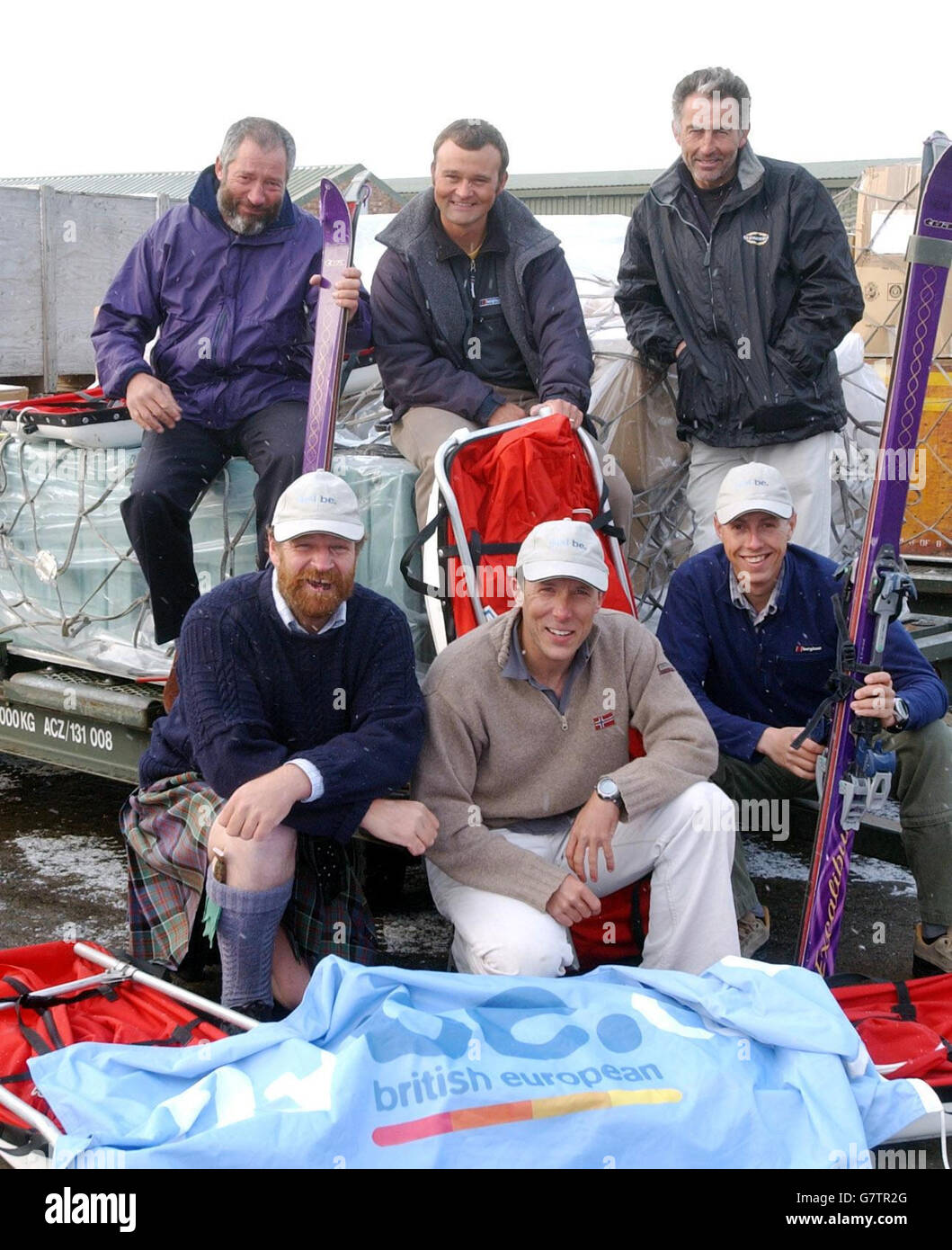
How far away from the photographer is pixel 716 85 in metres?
4.15

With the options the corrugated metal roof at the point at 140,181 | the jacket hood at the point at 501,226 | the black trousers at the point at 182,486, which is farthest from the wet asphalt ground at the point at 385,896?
the corrugated metal roof at the point at 140,181

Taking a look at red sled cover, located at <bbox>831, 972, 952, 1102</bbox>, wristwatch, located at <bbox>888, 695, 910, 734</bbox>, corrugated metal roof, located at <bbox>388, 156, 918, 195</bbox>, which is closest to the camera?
red sled cover, located at <bbox>831, 972, 952, 1102</bbox>

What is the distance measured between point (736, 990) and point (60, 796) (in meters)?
3.71

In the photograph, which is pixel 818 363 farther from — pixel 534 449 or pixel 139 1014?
pixel 139 1014

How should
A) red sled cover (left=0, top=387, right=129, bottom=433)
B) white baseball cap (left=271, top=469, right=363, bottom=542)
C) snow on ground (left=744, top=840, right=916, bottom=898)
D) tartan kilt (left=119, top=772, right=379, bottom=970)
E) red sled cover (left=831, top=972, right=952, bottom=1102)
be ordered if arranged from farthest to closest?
1. snow on ground (left=744, top=840, right=916, bottom=898)
2. red sled cover (left=0, top=387, right=129, bottom=433)
3. tartan kilt (left=119, top=772, right=379, bottom=970)
4. white baseball cap (left=271, top=469, right=363, bottom=542)
5. red sled cover (left=831, top=972, right=952, bottom=1102)

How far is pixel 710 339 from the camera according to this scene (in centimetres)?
432

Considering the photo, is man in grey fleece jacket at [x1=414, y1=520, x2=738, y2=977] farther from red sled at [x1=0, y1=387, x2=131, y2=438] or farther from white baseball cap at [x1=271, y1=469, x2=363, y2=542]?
red sled at [x1=0, y1=387, x2=131, y2=438]

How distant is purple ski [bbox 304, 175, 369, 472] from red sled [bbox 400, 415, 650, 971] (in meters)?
0.33

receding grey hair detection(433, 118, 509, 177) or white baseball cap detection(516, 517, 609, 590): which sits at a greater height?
receding grey hair detection(433, 118, 509, 177)

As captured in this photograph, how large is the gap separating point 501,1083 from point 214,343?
2566mm

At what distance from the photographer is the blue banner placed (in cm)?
230

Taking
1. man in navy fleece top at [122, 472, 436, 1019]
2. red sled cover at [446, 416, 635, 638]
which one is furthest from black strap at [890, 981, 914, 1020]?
red sled cover at [446, 416, 635, 638]

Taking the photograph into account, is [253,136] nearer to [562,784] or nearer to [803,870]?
[562,784]

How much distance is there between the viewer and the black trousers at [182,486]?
4.00 meters
